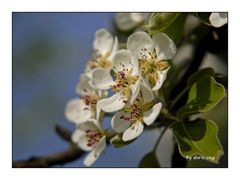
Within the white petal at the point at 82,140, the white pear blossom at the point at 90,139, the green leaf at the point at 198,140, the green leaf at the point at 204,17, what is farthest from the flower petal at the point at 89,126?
the green leaf at the point at 204,17

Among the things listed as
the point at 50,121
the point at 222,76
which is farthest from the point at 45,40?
the point at 222,76

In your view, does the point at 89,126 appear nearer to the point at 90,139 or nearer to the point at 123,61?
the point at 90,139

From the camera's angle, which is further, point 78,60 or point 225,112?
point 78,60

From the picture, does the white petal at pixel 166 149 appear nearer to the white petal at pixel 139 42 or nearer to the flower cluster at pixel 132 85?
the flower cluster at pixel 132 85

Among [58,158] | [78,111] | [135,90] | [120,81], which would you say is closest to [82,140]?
[78,111]

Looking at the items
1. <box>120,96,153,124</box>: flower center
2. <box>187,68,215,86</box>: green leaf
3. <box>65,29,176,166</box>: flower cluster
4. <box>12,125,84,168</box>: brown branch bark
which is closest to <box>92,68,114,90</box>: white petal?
<box>65,29,176,166</box>: flower cluster
